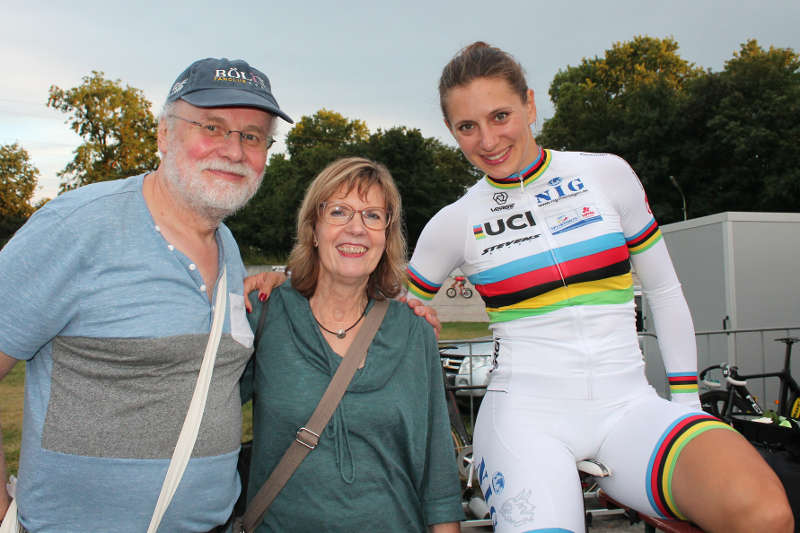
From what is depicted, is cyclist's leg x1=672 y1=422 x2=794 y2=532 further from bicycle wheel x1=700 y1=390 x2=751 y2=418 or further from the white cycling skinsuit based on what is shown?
bicycle wheel x1=700 y1=390 x2=751 y2=418

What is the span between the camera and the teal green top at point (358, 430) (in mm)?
2225

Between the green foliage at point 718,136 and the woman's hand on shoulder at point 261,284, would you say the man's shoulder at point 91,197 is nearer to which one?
the woman's hand on shoulder at point 261,284

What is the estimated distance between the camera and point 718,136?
30766 mm

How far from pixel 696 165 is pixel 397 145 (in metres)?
23.4

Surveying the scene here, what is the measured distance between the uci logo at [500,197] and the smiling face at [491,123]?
0.14 m

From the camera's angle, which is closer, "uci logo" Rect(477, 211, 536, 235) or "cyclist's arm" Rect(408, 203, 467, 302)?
"uci logo" Rect(477, 211, 536, 235)

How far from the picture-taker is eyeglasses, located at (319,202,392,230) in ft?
8.48

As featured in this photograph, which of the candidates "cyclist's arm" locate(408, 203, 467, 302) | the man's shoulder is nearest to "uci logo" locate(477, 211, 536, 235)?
"cyclist's arm" locate(408, 203, 467, 302)

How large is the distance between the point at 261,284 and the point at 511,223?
1254mm

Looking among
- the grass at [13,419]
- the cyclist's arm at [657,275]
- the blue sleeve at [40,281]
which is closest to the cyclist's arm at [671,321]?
the cyclist's arm at [657,275]

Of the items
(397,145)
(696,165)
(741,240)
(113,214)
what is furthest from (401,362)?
(397,145)

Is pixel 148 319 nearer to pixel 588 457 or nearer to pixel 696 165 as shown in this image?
pixel 588 457

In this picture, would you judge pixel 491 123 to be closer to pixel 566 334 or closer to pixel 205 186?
pixel 566 334

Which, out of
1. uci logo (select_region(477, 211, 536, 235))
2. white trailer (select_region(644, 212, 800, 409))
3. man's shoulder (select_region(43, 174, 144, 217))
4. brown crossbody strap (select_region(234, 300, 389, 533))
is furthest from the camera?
white trailer (select_region(644, 212, 800, 409))
